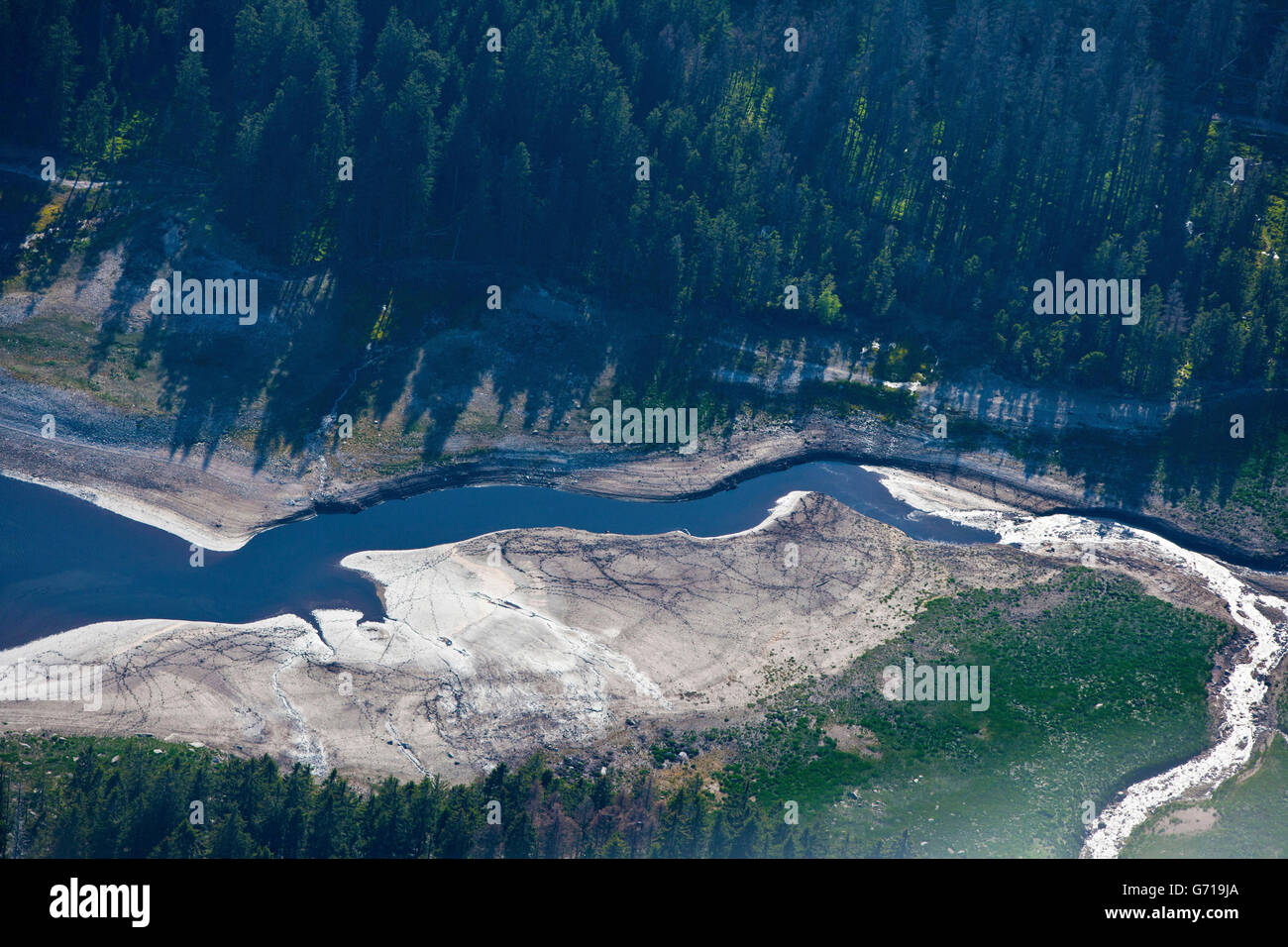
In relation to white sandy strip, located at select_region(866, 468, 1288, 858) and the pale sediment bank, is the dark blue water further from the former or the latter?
white sandy strip, located at select_region(866, 468, 1288, 858)

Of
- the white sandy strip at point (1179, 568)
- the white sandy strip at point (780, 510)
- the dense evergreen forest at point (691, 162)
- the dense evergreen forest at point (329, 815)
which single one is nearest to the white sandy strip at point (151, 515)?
the dense evergreen forest at point (329, 815)

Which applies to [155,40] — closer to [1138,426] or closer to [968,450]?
[968,450]

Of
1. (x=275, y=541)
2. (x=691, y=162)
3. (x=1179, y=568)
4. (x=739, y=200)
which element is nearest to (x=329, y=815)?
(x=275, y=541)

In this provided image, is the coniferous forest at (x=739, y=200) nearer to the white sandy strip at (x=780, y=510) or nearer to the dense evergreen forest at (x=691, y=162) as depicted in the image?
the dense evergreen forest at (x=691, y=162)

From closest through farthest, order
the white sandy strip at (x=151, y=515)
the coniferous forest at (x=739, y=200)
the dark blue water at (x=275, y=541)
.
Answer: the dark blue water at (x=275, y=541) < the white sandy strip at (x=151, y=515) < the coniferous forest at (x=739, y=200)

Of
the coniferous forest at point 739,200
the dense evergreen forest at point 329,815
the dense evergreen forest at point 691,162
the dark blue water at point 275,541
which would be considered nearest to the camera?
the dense evergreen forest at point 329,815

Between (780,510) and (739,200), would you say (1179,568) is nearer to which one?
(780,510)
